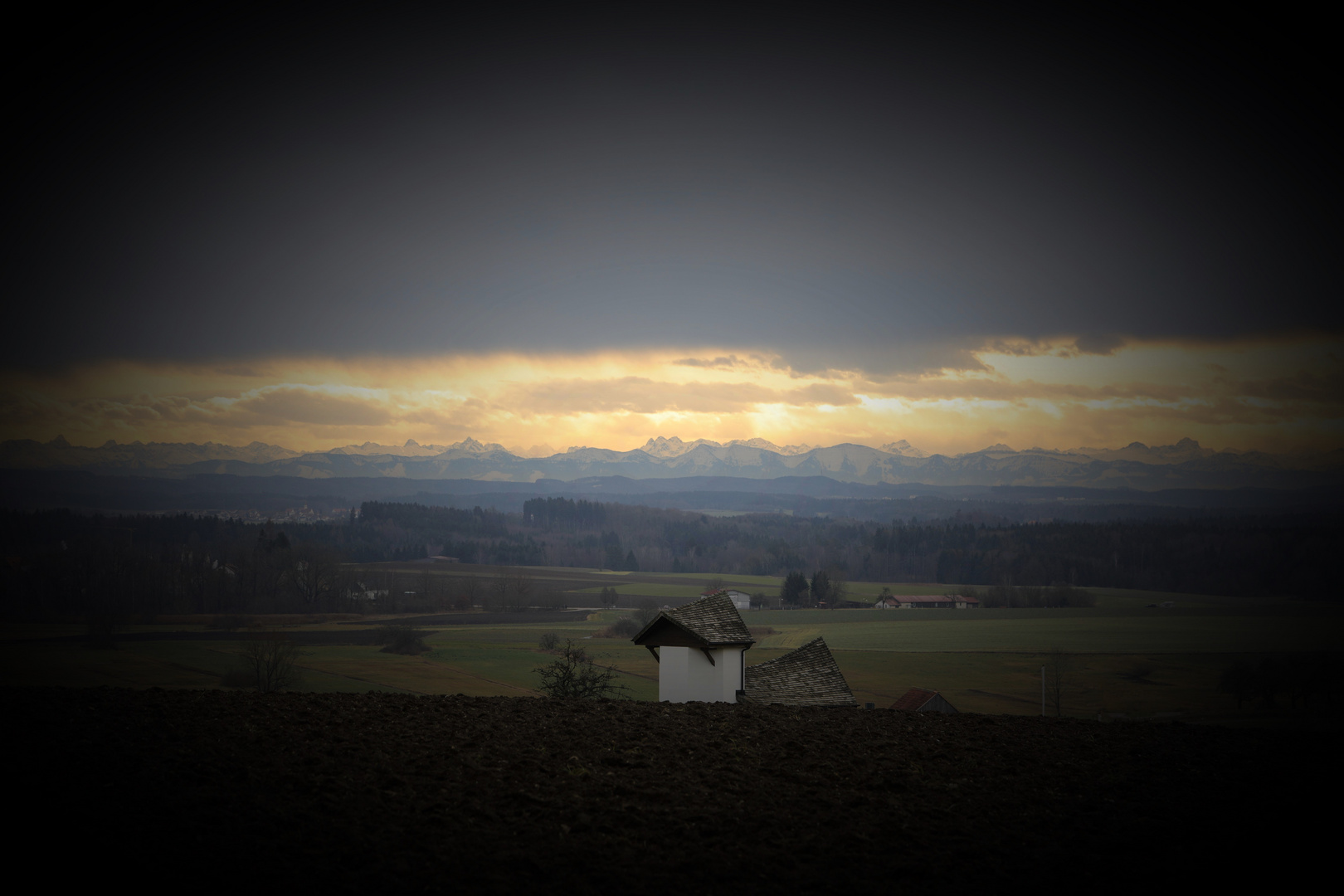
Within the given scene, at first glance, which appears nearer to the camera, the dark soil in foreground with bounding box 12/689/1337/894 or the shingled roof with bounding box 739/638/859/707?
the dark soil in foreground with bounding box 12/689/1337/894

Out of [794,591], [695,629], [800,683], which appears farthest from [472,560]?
[695,629]

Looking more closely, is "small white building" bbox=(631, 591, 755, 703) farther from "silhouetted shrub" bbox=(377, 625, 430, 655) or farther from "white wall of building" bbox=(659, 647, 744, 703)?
"silhouetted shrub" bbox=(377, 625, 430, 655)

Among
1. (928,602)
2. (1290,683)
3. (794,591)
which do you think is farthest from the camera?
(928,602)

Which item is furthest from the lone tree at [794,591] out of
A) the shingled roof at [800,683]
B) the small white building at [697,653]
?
the small white building at [697,653]

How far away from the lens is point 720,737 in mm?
11992

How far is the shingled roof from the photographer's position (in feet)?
54.1

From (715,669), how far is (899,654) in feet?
180

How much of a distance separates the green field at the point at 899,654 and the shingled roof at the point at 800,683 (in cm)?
2722

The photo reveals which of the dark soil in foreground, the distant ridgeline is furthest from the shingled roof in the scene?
the distant ridgeline

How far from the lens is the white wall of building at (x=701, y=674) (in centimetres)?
1616

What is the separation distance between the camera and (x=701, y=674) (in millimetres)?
16234

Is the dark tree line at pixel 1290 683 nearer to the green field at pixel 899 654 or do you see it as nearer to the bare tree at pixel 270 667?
the green field at pixel 899 654

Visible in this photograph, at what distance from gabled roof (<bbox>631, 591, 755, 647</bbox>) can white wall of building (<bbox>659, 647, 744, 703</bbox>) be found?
0.22 m

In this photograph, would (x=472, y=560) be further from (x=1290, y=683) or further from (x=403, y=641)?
(x=1290, y=683)
